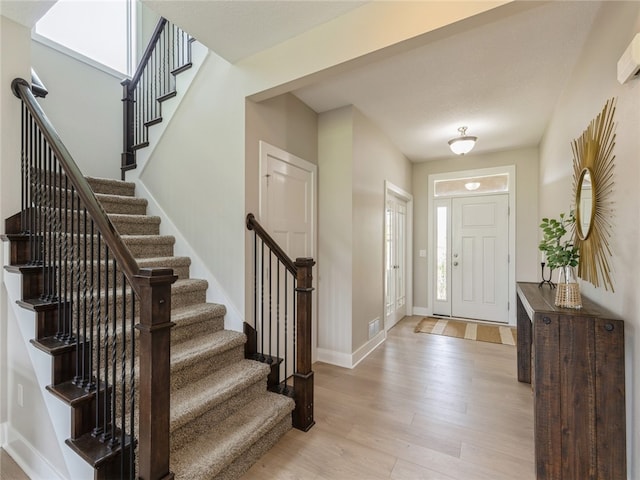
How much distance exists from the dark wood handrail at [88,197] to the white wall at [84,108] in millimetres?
1846

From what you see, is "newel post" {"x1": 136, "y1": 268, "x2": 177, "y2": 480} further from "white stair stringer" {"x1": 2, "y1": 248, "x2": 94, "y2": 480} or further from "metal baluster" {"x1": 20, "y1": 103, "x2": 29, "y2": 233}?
"metal baluster" {"x1": 20, "y1": 103, "x2": 29, "y2": 233}

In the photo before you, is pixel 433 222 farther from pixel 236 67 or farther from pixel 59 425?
pixel 59 425

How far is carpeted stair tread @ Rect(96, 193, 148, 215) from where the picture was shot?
2840 mm

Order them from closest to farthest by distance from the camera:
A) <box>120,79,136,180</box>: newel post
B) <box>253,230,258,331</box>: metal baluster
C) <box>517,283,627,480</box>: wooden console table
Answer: <box>517,283,627,480</box>: wooden console table, <box>253,230,258,331</box>: metal baluster, <box>120,79,136,180</box>: newel post

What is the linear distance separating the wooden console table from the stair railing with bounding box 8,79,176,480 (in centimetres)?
185

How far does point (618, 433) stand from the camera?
1.46 meters

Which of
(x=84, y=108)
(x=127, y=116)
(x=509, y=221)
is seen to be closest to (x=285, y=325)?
(x=127, y=116)

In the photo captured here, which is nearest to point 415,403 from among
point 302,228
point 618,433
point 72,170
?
point 618,433

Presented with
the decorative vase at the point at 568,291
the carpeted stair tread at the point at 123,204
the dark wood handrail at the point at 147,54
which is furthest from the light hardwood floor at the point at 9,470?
the dark wood handrail at the point at 147,54

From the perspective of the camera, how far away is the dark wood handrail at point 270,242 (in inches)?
88.9

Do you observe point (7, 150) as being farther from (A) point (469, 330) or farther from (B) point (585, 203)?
(A) point (469, 330)

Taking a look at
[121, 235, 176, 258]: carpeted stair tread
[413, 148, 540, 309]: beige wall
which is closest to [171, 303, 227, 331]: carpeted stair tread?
[121, 235, 176, 258]: carpeted stair tread

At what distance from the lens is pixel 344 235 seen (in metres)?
3.23

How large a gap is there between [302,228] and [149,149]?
177 cm
